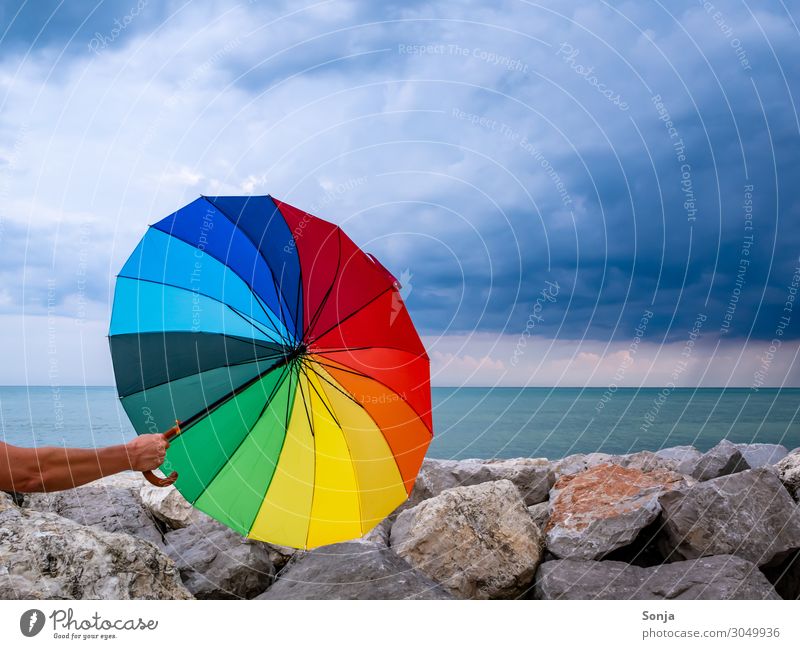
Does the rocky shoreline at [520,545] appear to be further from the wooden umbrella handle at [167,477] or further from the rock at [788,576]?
the wooden umbrella handle at [167,477]

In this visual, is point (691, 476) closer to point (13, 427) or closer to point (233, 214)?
point (233, 214)

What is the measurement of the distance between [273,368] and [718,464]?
5.88m

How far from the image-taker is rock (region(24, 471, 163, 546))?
6203 millimetres

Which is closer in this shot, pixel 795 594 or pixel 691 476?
pixel 795 594

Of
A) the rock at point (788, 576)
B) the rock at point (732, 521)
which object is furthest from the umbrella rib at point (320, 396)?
the rock at point (788, 576)

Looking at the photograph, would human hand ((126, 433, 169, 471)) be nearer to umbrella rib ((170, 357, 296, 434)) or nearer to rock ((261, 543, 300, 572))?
umbrella rib ((170, 357, 296, 434))

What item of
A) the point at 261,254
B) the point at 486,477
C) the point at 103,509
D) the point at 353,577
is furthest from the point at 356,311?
the point at 486,477

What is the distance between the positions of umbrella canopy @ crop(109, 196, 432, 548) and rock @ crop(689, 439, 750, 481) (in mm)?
4283

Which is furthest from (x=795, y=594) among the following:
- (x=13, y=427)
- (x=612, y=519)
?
(x=13, y=427)

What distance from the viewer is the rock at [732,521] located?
19.3 feet

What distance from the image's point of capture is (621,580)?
5672 millimetres

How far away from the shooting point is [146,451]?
4109mm
